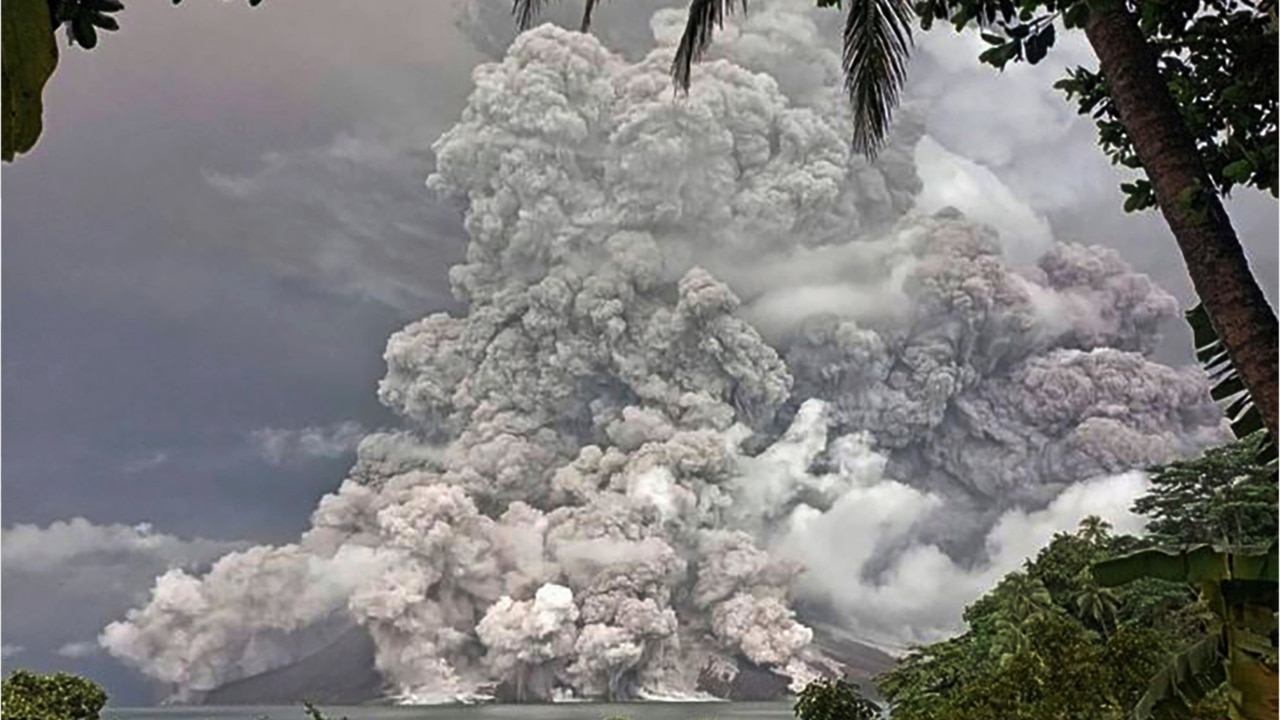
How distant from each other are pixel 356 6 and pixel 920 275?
33.6 ft

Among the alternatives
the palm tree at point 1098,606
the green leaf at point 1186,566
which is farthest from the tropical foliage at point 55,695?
the green leaf at point 1186,566

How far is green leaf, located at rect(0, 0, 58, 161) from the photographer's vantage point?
810 mm

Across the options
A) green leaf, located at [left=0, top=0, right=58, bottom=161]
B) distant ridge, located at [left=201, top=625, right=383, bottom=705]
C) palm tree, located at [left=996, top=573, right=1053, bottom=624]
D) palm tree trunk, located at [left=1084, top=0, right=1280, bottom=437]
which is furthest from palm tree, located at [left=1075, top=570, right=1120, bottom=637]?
distant ridge, located at [left=201, top=625, right=383, bottom=705]

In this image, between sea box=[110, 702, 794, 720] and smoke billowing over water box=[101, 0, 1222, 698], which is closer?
sea box=[110, 702, 794, 720]

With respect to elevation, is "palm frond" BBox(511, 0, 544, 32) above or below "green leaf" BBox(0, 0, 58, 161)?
above

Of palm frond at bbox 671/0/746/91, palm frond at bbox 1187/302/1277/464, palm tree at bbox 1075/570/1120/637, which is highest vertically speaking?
palm tree at bbox 1075/570/1120/637

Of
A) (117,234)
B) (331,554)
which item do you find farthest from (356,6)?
(331,554)

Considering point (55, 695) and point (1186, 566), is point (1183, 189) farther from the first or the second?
point (55, 695)

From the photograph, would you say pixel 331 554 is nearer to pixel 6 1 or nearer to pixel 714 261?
pixel 714 261

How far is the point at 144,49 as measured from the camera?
2283cm

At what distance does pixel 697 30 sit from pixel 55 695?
7.21 meters

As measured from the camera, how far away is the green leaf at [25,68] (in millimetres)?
810

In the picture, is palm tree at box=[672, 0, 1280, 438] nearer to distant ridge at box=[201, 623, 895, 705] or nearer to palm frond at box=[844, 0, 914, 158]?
palm frond at box=[844, 0, 914, 158]

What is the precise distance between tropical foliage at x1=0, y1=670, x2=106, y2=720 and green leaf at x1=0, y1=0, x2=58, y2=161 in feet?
27.8
